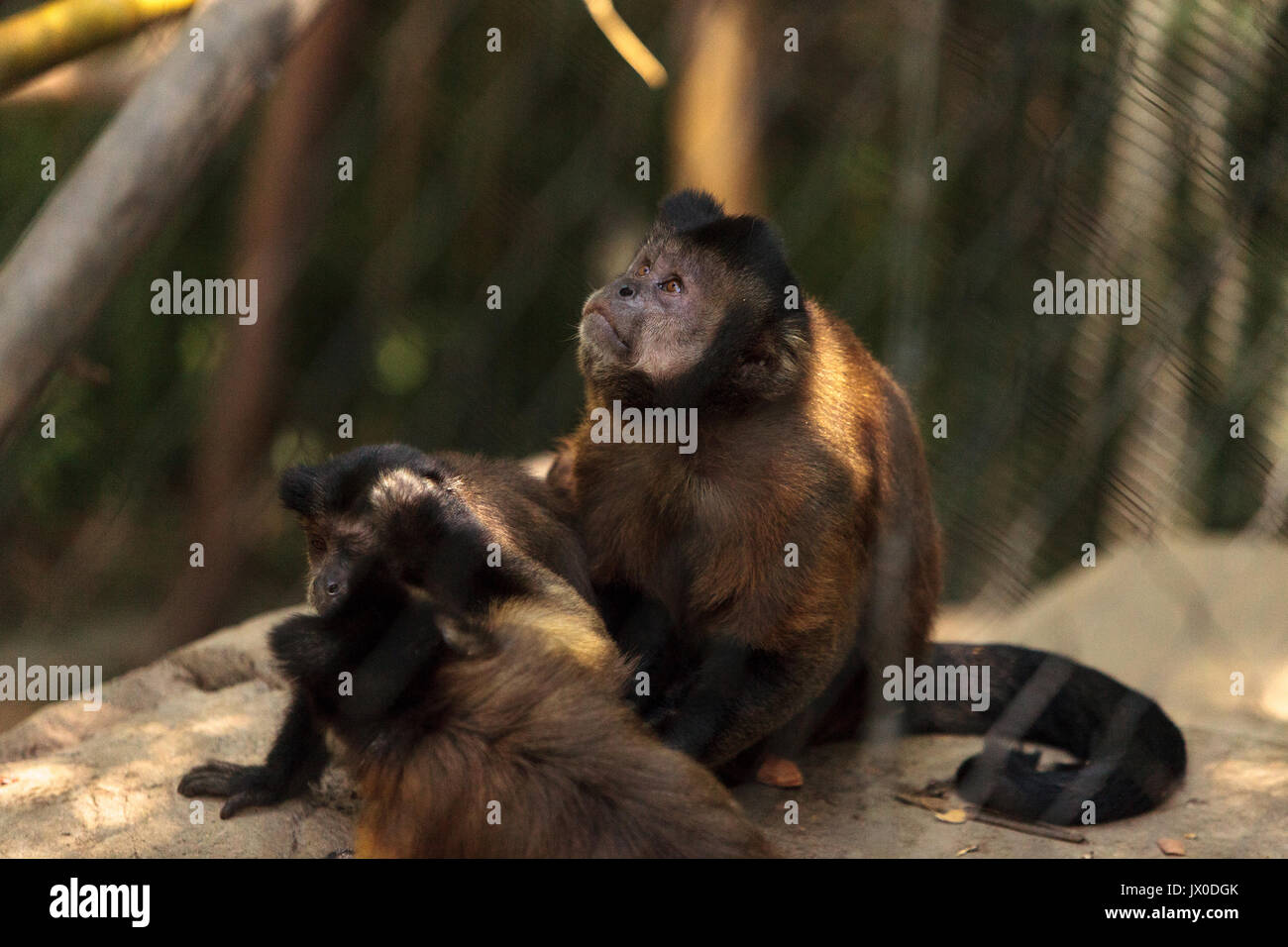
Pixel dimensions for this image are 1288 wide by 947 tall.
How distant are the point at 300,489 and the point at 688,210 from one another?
1200 mm

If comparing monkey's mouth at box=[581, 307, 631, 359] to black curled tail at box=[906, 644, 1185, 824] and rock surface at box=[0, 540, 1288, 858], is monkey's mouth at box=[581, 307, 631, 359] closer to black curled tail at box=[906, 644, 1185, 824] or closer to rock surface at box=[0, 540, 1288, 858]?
rock surface at box=[0, 540, 1288, 858]

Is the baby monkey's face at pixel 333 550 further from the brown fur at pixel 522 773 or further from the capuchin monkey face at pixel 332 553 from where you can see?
the brown fur at pixel 522 773

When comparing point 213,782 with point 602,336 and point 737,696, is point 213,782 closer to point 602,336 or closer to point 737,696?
point 737,696

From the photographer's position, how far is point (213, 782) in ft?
9.23

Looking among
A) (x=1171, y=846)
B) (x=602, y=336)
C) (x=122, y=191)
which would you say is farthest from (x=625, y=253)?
(x=122, y=191)

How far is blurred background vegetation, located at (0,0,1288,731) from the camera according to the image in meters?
3.86

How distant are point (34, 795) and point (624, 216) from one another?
4765 mm

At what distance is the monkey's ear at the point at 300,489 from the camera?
280 centimetres

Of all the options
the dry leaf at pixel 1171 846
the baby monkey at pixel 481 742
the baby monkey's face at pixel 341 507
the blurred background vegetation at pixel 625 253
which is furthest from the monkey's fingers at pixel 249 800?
the dry leaf at pixel 1171 846

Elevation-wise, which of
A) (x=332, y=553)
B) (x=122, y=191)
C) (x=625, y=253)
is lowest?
(x=332, y=553)

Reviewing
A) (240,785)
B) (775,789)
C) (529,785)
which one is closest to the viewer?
(529,785)

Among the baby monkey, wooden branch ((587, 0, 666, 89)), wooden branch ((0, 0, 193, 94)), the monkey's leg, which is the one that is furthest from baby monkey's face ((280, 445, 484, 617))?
wooden branch ((587, 0, 666, 89))

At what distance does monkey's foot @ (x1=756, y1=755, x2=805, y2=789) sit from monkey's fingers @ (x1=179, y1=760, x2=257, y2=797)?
4.03 feet

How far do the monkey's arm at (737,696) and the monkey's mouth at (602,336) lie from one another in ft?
2.43
